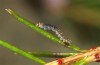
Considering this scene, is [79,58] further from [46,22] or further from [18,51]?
[46,22]

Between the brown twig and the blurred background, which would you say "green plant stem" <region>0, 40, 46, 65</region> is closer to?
the brown twig

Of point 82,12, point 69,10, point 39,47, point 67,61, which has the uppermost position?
point 69,10

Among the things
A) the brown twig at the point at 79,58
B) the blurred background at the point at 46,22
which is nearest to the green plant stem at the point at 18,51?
the brown twig at the point at 79,58

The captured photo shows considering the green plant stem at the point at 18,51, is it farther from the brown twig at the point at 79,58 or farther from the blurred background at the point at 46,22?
the blurred background at the point at 46,22

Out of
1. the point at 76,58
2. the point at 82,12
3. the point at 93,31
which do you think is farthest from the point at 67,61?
the point at 93,31

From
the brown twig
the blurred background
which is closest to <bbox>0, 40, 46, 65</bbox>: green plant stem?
the brown twig

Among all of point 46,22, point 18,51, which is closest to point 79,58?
point 18,51

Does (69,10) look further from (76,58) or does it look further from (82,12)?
(76,58)

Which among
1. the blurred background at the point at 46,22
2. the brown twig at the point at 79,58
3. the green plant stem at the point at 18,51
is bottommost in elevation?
the brown twig at the point at 79,58
